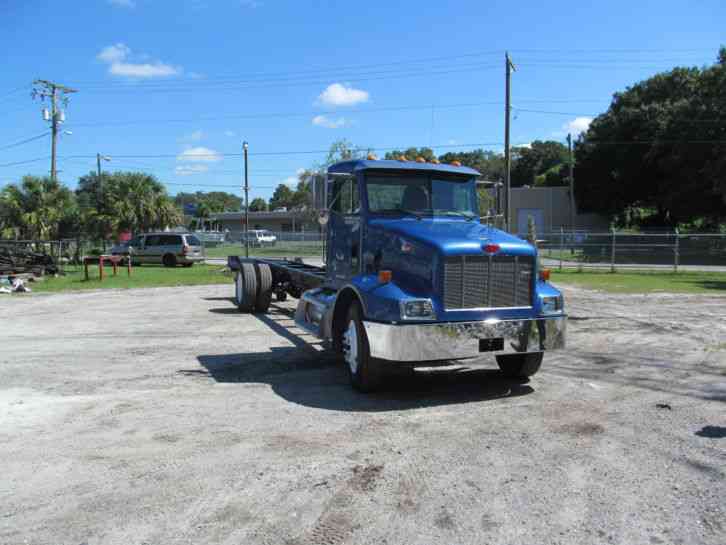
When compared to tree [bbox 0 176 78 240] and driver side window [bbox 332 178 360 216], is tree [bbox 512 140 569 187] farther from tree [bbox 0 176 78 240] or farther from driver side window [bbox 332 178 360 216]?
driver side window [bbox 332 178 360 216]

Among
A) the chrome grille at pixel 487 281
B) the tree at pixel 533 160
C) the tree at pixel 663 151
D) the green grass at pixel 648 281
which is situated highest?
the tree at pixel 533 160

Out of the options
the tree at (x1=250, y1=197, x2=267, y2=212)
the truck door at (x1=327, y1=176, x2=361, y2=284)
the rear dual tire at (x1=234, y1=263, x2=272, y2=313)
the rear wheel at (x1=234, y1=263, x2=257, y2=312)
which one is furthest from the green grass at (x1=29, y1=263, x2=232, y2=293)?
the tree at (x1=250, y1=197, x2=267, y2=212)

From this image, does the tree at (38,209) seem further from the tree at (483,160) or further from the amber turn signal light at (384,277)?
the tree at (483,160)

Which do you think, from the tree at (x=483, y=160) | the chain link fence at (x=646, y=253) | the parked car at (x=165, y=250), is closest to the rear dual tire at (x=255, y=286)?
the parked car at (x=165, y=250)

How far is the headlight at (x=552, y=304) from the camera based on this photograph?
23.0 feet

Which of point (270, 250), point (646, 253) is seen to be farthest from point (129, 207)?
point (646, 253)

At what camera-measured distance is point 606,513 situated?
404 cm

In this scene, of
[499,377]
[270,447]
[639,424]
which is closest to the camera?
[270,447]

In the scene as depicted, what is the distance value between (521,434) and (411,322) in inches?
58.8

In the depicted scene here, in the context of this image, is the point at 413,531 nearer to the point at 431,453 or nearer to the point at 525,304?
the point at 431,453

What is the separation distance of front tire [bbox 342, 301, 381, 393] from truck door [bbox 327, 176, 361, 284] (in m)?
Result: 0.99

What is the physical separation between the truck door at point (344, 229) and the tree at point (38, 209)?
25.5 metres

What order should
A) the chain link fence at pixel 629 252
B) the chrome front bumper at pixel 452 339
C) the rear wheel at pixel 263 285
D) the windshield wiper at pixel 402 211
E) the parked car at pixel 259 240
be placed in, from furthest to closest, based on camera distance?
the parked car at pixel 259 240, the chain link fence at pixel 629 252, the rear wheel at pixel 263 285, the windshield wiper at pixel 402 211, the chrome front bumper at pixel 452 339

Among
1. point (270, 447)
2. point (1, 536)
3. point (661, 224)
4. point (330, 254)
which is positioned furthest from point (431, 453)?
point (661, 224)
